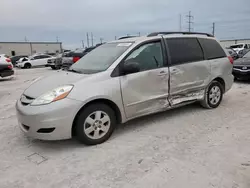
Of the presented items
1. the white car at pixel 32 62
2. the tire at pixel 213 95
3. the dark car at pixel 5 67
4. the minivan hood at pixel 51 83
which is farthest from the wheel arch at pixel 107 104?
the white car at pixel 32 62

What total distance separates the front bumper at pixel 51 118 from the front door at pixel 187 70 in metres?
1.94

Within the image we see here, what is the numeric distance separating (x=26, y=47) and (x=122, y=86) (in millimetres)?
52679

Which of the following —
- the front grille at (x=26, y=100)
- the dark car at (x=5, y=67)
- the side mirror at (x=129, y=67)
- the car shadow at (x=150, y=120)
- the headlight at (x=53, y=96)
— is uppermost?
the side mirror at (x=129, y=67)

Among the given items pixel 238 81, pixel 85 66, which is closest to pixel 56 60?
pixel 238 81

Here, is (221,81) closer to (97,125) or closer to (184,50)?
(184,50)

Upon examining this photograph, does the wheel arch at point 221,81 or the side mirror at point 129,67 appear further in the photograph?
the wheel arch at point 221,81

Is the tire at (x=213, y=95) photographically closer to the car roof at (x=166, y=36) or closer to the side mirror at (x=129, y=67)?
the car roof at (x=166, y=36)

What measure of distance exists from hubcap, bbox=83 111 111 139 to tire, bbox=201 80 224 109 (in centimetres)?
242

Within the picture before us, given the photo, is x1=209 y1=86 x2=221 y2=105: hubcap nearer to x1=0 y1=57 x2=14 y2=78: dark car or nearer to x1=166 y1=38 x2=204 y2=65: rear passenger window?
x1=166 y1=38 x2=204 y2=65: rear passenger window

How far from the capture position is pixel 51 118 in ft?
9.92

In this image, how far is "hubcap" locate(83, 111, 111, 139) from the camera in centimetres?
327

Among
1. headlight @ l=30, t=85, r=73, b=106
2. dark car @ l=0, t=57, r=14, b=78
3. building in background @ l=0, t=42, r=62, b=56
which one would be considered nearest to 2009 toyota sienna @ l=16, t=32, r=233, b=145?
headlight @ l=30, t=85, r=73, b=106

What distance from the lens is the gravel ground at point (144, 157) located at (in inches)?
99.7

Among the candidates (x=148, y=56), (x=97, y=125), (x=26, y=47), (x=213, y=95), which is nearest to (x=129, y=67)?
(x=148, y=56)
